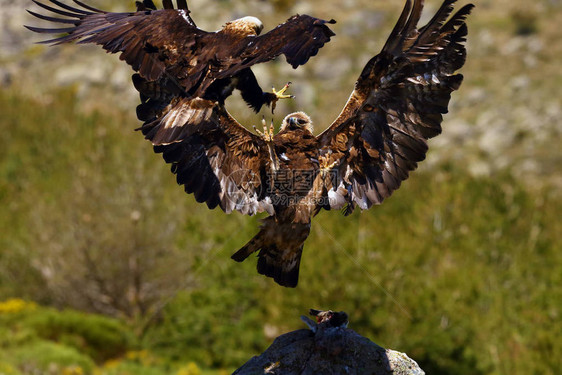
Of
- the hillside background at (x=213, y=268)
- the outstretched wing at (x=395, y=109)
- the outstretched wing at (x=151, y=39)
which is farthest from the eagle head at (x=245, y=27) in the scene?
the hillside background at (x=213, y=268)

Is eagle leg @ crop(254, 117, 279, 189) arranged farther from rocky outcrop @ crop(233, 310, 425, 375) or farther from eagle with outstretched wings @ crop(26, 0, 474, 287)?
rocky outcrop @ crop(233, 310, 425, 375)

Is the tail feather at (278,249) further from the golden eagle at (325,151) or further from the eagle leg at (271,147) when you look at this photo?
the eagle leg at (271,147)

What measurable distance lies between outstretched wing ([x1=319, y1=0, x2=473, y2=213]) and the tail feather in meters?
0.36

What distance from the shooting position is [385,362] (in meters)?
4.73

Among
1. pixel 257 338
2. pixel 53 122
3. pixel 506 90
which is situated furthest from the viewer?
pixel 506 90

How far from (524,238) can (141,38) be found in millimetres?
10225

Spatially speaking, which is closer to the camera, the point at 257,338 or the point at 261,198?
the point at 261,198

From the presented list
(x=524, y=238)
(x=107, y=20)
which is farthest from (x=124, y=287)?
(x=107, y=20)

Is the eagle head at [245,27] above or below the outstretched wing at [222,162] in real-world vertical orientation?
above

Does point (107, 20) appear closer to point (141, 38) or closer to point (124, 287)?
point (141, 38)

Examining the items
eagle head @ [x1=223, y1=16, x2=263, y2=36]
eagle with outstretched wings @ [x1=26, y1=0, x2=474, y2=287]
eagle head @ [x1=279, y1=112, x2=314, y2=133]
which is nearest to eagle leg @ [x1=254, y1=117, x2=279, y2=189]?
eagle with outstretched wings @ [x1=26, y1=0, x2=474, y2=287]

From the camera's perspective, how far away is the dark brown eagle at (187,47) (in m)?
4.33

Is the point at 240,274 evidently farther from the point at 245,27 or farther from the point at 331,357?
the point at 245,27

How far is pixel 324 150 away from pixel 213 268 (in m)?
7.37
